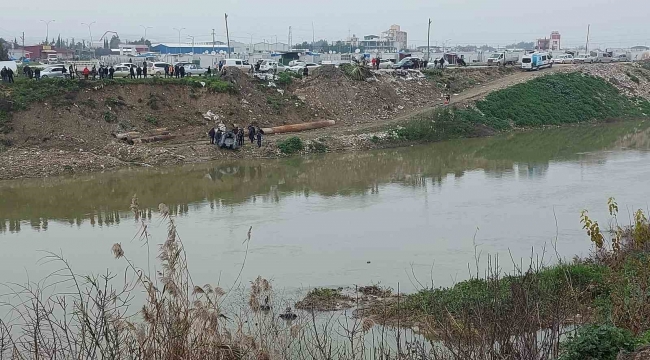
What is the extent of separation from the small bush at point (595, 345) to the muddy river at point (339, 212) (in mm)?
5275

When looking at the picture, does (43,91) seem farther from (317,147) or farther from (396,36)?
(396,36)

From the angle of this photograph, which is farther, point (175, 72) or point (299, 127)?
point (175, 72)

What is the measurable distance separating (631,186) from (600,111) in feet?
72.8

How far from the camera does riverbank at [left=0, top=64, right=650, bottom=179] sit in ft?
95.1

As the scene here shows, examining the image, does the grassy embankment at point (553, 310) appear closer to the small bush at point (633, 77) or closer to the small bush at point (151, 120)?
the small bush at point (151, 120)

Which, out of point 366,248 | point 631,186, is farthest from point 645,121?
point 366,248

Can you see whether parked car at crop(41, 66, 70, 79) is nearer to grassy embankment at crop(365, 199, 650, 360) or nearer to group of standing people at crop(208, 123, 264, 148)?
group of standing people at crop(208, 123, 264, 148)

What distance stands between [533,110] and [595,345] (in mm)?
36229

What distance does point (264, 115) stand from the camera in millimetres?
34812

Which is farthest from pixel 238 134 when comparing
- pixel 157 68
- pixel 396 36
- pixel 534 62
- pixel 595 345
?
pixel 396 36

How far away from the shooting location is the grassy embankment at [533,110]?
35.9 metres

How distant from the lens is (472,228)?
18.1 metres

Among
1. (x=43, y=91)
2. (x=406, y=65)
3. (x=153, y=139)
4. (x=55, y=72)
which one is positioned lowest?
(x=153, y=139)

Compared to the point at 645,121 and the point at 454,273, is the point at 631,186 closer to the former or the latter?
the point at 454,273
